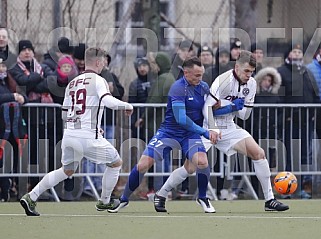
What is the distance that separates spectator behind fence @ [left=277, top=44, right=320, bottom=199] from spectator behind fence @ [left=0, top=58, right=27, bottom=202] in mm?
3982

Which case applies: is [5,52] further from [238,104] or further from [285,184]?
[285,184]

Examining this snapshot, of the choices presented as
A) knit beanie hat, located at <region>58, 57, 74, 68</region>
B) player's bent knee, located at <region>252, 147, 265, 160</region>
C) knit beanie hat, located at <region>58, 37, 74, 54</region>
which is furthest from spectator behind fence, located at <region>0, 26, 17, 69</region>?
player's bent knee, located at <region>252, 147, 265, 160</region>

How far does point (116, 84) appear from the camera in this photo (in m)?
14.7

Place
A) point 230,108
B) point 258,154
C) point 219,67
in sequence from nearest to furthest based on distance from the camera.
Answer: point 258,154, point 230,108, point 219,67

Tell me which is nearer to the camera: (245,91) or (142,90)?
→ (245,91)

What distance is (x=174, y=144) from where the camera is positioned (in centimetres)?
1205

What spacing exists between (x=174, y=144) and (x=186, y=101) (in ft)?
1.78

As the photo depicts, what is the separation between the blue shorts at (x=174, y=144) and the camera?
38.9 feet

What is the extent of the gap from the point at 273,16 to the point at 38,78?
26.4 feet

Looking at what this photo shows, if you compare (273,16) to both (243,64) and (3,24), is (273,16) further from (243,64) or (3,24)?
(243,64)

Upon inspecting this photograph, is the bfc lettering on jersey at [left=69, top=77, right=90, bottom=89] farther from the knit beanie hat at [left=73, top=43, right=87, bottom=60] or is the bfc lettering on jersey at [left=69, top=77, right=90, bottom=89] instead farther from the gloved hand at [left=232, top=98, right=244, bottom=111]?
the knit beanie hat at [left=73, top=43, right=87, bottom=60]

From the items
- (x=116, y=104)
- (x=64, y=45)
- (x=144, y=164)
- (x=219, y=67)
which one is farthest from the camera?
(x=219, y=67)

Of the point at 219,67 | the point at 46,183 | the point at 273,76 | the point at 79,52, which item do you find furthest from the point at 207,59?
the point at 46,183

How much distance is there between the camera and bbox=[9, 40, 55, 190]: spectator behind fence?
14055mm
